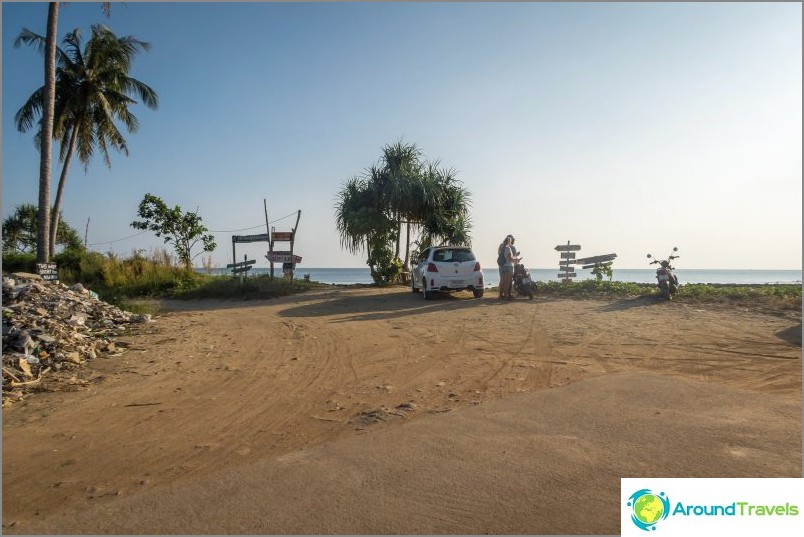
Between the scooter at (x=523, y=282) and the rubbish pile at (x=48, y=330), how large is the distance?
31.4 ft

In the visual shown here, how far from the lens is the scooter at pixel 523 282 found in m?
14.3

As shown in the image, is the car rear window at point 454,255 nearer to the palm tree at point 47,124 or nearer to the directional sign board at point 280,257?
the directional sign board at point 280,257

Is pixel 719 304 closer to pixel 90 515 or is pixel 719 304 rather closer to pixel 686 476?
pixel 686 476

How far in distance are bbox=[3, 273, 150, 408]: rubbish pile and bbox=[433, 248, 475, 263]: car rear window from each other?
801 cm

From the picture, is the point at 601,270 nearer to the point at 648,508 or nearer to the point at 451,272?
the point at 451,272

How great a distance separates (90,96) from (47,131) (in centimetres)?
920

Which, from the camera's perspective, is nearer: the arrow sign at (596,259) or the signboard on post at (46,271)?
the signboard on post at (46,271)

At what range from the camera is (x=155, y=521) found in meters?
2.80

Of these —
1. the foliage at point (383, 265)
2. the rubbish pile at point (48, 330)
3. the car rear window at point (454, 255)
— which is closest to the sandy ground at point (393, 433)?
the rubbish pile at point (48, 330)

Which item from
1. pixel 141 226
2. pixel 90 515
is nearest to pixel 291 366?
→ pixel 90 515

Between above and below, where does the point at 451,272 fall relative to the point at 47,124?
below

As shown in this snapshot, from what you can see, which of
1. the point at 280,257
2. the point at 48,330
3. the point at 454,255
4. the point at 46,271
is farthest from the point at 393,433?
the point at 280,257

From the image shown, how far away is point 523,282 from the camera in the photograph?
1434 centimetres

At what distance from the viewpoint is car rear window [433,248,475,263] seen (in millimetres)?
14852
